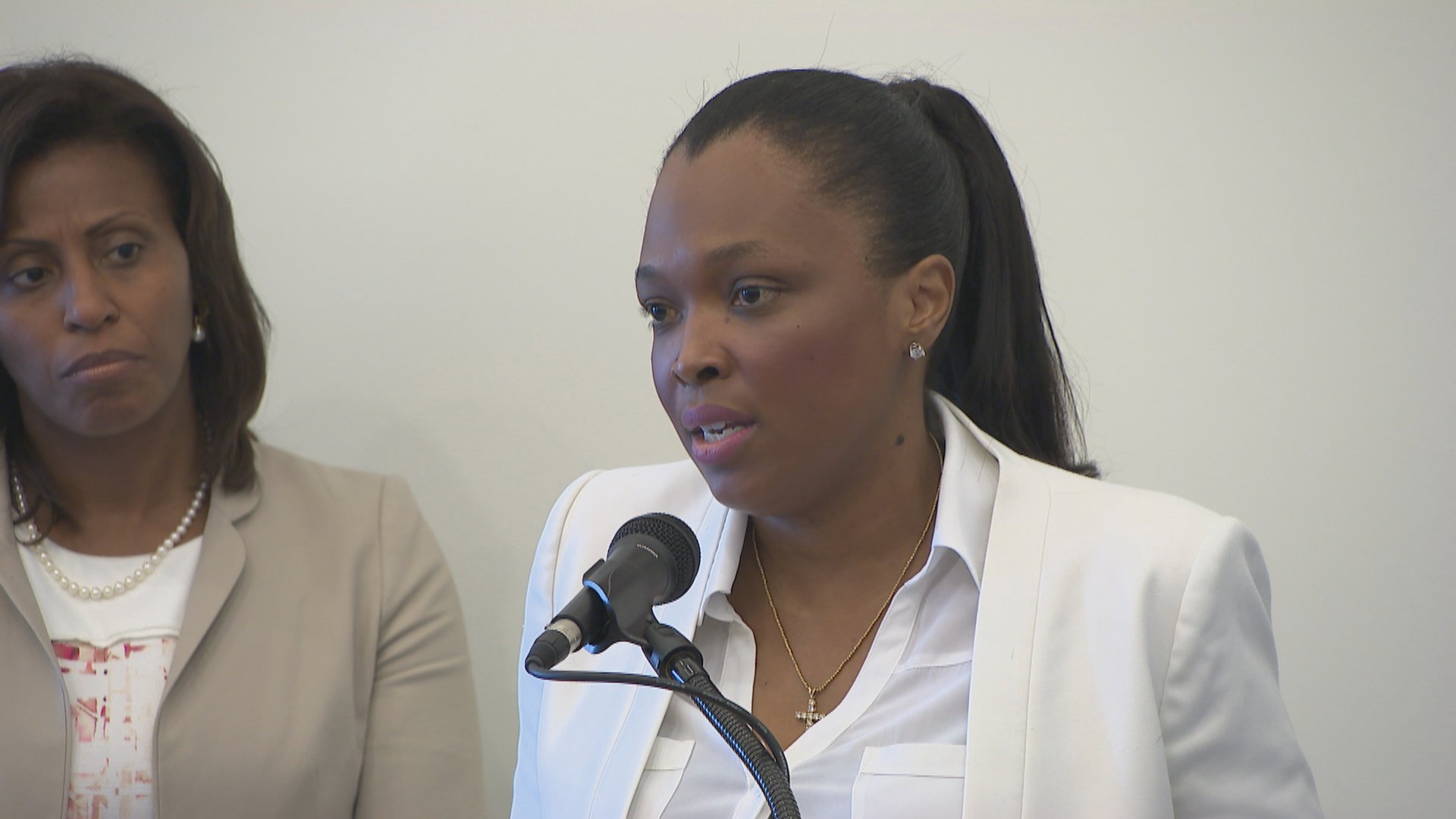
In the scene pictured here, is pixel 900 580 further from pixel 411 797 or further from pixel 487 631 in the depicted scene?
pixel 487 631

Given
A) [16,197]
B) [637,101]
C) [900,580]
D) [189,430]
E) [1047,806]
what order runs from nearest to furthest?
1. [1047,806]
2. [900,580]
3. [16,197]
4. [189,430]
5. [637,101]

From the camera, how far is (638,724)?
58.8 inches

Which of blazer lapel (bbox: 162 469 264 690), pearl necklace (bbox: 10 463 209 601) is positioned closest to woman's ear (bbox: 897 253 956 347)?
blazer lapel (bbox: 162 469 264 690)

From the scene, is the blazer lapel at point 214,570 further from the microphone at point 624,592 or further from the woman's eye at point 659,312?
the microphone at point 624,592

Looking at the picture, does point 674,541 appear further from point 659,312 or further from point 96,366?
point 96,366

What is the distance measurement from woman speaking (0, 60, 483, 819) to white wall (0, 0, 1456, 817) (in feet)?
0.97

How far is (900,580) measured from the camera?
1.54 meters

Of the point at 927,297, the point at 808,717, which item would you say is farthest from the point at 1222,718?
the point at 927,297

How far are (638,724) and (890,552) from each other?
358 millimetres

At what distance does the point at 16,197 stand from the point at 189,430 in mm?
430

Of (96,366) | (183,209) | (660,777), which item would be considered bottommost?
(660,777)

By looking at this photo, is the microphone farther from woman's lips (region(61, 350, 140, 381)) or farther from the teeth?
woman's lips (region(61, 350, 140, 381))

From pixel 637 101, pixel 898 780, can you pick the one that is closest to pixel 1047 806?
pixel 898 780

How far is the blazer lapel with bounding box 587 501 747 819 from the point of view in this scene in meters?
1.45
